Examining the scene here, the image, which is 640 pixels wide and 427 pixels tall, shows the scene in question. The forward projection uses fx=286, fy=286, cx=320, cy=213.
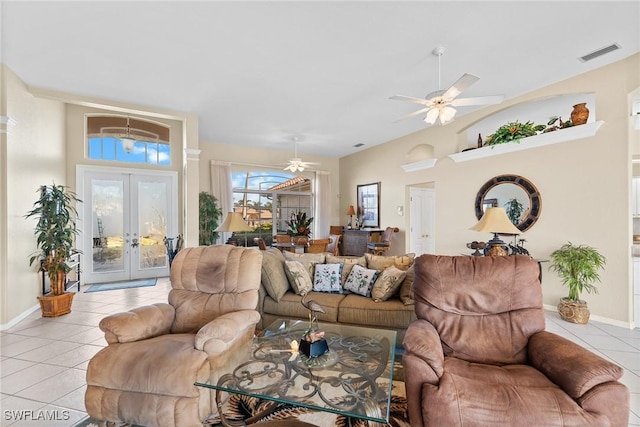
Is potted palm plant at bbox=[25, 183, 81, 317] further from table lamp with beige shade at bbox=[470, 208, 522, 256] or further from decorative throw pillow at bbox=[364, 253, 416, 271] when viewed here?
→ table lamp with beige shade at bbox=[470, 208, 522, 256]

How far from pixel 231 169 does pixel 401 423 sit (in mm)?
7026

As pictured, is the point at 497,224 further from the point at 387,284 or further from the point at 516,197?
the point at 516,197

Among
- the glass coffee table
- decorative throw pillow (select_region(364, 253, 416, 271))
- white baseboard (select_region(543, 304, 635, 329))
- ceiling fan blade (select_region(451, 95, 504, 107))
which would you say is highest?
ceiling fan blade (select_region(451, 95, 504, 107))

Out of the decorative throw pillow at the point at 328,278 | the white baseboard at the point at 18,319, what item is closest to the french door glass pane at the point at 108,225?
the white baseboard at the point at 18,319

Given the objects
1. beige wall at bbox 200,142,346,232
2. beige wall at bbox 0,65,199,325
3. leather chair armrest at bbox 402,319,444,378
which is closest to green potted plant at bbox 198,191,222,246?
beige wall at bbox 200,142,346,232

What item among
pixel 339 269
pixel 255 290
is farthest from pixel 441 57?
pixel 255 290

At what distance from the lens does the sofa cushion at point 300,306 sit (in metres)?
2.99

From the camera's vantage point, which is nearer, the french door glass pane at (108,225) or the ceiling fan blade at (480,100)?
the ceiling fan blade at (480,100)

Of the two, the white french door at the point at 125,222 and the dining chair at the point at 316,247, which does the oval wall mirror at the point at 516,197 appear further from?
the white french door at the point at 125,222

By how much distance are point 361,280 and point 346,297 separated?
0.85 feet

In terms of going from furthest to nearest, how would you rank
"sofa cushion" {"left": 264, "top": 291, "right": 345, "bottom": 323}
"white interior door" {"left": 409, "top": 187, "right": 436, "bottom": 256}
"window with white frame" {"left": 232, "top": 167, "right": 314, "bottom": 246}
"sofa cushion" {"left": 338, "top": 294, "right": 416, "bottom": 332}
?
"window with white frame" {"left": 232, "top": 167, "right": 314, "bottom": 246}
"white interior door" {"left": 409, "top": 187, "right": 436, "bottom": 256}
"sofa cushion" {"left": 264, "top": 291, "right": 345, "bottom": 323}
"sofa cushion" {"left": 338, "top": 294, "right": 416, "bottom": 332}

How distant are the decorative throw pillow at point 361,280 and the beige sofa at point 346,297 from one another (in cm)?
4

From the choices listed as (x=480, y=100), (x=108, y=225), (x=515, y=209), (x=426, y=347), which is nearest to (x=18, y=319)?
(x=108, y=225)

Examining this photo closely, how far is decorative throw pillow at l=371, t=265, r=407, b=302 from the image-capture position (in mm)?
3006
